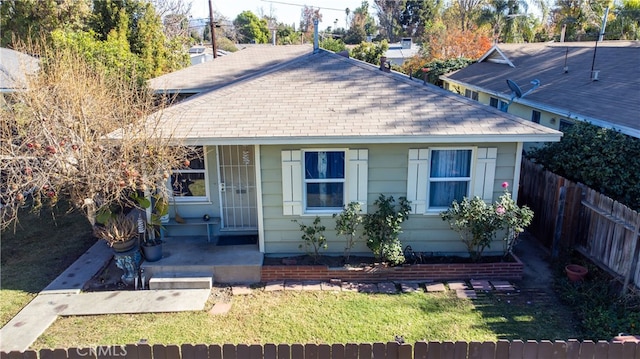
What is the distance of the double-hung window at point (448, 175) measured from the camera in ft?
26.6

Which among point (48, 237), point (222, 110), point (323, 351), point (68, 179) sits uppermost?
point (222, 110)

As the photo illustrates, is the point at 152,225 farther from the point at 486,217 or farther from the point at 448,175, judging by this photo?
the point at 486,217

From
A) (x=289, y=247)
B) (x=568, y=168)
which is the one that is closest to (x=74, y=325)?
(x=289, y=247)

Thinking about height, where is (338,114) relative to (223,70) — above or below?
below

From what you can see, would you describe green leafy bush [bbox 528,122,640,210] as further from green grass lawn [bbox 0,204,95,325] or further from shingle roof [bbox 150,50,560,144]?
green grass lawn [bbox 0,204,95,325]

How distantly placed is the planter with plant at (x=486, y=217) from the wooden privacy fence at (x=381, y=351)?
3519mm

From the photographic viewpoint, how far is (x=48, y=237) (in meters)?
9.83

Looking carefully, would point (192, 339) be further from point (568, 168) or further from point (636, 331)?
point (568, 168)

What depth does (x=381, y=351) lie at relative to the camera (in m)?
4.32

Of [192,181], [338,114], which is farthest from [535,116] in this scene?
[192,181]

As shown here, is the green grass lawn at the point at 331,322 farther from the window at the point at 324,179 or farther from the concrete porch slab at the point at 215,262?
the window at the point at 324,179

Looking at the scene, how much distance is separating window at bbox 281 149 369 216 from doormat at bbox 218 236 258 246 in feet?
3.89

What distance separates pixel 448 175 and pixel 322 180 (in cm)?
232

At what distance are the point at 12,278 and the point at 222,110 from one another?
478cm
